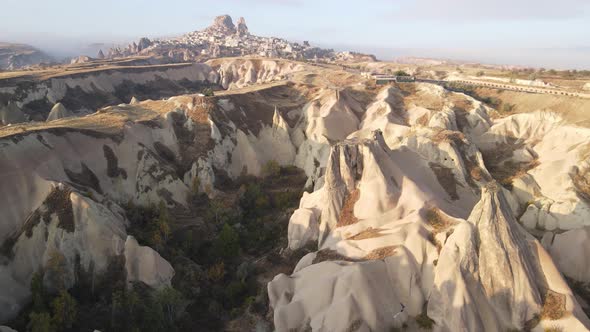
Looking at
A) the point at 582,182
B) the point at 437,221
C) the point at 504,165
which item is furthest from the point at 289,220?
the point at 582,182

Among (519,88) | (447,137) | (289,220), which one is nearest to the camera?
(289,220)

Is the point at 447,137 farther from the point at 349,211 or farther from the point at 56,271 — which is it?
the point at 56,271

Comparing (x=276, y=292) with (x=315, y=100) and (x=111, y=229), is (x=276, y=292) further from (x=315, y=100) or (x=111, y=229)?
(x=315, y=100)

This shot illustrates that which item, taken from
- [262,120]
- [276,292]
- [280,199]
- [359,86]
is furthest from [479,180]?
[359,86]

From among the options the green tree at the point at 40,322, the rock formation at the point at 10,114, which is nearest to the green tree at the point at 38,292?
the green tree at the point at 40,322

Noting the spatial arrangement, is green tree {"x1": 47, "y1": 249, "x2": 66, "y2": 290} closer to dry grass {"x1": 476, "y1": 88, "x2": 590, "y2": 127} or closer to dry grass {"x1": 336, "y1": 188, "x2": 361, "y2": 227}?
dry grass {"x1": 336, "y1": 188, "x2": 361, "y2": 227}

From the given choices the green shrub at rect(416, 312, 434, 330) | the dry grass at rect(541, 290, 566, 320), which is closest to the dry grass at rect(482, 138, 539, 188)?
the dry grass at rect(541, 290, 566, 320)
